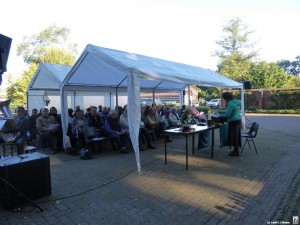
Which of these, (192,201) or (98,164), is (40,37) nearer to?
(98,164)

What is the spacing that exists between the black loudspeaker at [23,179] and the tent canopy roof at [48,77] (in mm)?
8481

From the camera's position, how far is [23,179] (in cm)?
388

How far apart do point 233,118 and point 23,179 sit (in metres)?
5.21

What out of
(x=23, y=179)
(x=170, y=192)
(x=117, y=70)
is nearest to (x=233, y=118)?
(x=170, y=192)

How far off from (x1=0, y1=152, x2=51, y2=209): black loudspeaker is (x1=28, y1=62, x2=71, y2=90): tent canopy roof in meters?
8.48

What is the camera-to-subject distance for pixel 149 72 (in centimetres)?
590

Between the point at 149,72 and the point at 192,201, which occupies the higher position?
the point at 149,72

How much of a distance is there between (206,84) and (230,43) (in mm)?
37323

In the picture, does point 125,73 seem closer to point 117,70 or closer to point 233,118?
point 117,70

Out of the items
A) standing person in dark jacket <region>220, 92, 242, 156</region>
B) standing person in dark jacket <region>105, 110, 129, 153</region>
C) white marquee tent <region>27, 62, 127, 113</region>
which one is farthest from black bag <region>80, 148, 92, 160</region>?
white marquee tent <region>27, 62, 127, 113</region>

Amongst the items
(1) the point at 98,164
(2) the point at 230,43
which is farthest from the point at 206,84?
(2) the point at 230,43

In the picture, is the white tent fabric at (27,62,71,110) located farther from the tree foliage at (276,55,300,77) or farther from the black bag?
the tree foliage at (276,55,300,77)

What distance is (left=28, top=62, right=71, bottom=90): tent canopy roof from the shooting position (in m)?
12.2

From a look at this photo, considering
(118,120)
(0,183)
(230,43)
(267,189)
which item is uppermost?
(230,43)
